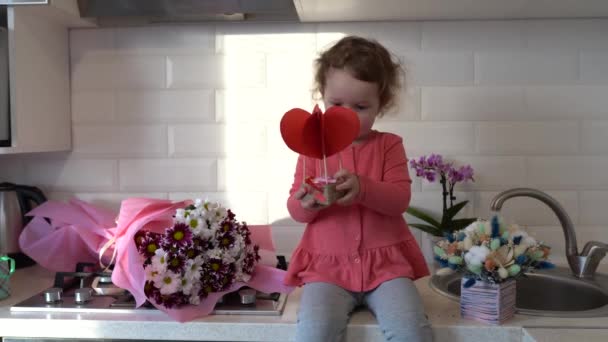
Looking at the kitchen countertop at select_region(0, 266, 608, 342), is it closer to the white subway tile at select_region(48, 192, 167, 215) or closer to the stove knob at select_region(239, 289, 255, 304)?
the stove knob at select_region(239, 289, 255, 304)

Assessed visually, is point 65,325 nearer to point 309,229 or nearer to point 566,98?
point 309,229

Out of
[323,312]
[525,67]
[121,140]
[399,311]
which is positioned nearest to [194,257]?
[323,312]

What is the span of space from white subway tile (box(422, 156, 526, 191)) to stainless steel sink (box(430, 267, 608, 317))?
24cm

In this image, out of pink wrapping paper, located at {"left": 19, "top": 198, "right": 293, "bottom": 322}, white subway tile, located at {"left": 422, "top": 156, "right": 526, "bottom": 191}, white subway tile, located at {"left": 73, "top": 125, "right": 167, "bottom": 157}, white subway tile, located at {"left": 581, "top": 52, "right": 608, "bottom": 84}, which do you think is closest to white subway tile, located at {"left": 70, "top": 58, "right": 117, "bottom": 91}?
white subway tile, located at {"left": 73, "top": 125, "right": 167, "bottom": 157}

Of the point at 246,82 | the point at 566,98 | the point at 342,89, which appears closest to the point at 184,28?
the point at 246,82

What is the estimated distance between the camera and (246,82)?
1539 millimetres

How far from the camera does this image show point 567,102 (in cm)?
148

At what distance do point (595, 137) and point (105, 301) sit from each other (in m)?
1.21

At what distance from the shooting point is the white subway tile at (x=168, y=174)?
1564 mm

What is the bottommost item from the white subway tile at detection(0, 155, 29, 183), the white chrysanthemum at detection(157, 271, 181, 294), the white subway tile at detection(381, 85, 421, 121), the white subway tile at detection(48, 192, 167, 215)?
the white chrysanthemum at detection(157, 271, 181, 294)

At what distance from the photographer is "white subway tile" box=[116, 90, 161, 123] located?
1.56 meters

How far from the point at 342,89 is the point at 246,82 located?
46cm

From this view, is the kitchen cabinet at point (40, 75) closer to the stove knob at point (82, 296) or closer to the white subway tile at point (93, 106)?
the white subway tile at point (93, 106)

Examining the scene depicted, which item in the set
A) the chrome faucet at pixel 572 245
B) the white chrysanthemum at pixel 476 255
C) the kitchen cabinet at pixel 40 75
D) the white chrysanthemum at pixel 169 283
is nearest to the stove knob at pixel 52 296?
the white chrysanthemum at pixel 169 283
